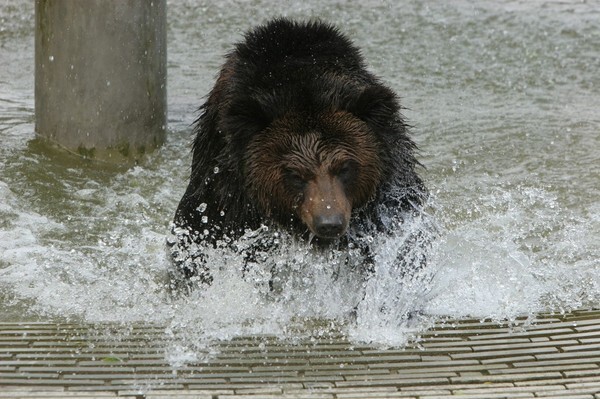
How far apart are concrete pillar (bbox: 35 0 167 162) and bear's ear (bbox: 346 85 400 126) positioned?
143 inches

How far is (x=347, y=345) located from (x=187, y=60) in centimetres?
726

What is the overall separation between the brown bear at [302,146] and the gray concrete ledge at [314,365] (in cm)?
68

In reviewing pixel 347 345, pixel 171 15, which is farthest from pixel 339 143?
pixel 171 15

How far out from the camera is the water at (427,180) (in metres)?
5.27

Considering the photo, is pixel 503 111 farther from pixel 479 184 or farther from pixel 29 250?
pixel 29 250

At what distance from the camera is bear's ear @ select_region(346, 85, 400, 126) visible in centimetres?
501

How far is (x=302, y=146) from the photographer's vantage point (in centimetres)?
493

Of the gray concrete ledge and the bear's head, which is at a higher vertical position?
the bear's head

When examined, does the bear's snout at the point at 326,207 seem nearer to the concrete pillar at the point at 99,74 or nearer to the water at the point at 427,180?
the water at the point at 427,180

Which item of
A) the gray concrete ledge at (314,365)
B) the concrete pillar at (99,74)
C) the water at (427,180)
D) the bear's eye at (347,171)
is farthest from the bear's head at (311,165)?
the concrete pillar at (99,74)

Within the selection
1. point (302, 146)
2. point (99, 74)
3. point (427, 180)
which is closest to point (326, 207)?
point (302, 146)

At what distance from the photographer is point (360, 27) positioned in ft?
41.8

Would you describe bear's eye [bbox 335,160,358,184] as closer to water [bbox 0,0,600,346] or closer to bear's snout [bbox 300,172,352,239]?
bear's snout [bbox 300,172,352,239]

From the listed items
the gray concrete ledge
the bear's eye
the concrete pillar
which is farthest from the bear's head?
the concrete pillar
